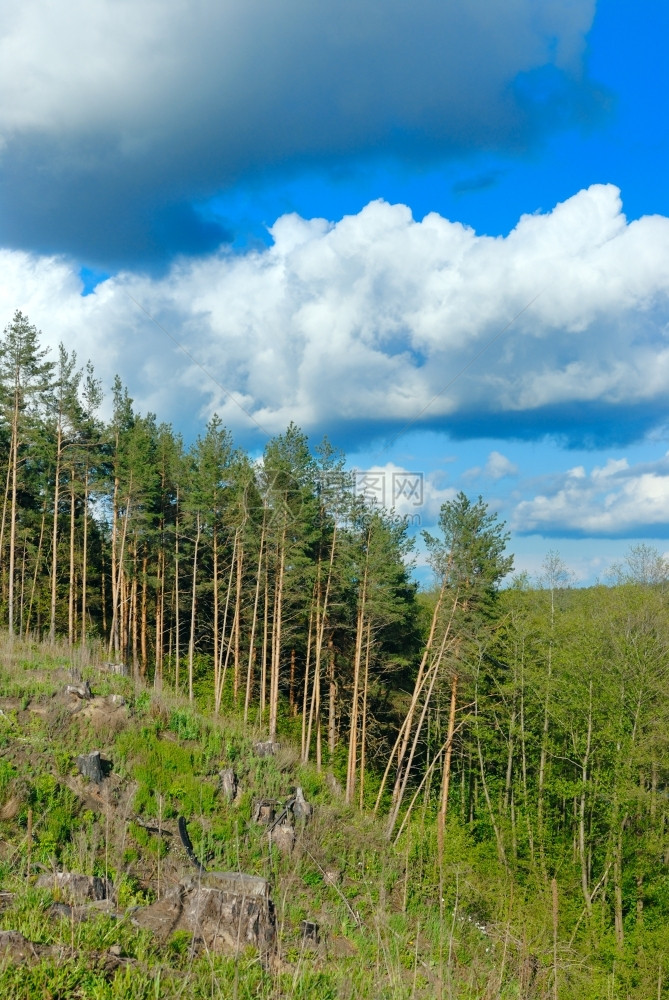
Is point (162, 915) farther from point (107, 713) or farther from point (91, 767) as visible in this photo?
point (107, 713)

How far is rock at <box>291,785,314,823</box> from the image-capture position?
56.1 ft

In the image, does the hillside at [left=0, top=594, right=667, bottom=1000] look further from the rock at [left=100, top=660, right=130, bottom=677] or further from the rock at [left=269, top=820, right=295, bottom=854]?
the rock at [left=100, top=660, right=130, bottom=677]

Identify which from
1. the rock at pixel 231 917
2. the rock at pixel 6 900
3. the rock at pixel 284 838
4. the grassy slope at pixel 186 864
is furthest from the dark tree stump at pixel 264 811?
the rock at pixel 6 900

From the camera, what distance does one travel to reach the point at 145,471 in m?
37.0

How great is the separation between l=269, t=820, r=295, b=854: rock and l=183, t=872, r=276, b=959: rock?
5.81m

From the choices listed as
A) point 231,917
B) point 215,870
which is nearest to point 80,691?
point 215,870

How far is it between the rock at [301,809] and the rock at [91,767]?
5.03 metres

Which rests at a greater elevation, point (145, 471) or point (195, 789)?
point (145, 471)

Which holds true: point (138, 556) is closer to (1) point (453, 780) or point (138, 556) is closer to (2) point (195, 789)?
(1) point (453, 780)

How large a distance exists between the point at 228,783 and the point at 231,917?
7.89 metres

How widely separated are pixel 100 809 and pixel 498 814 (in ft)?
74.3

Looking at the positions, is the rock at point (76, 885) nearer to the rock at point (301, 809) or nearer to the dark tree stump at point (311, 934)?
the dark tree stump at point (311, 934)

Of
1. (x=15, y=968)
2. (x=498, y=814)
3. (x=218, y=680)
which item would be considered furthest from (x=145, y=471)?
(x=15, y=968)

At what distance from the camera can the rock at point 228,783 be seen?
1691 cm
